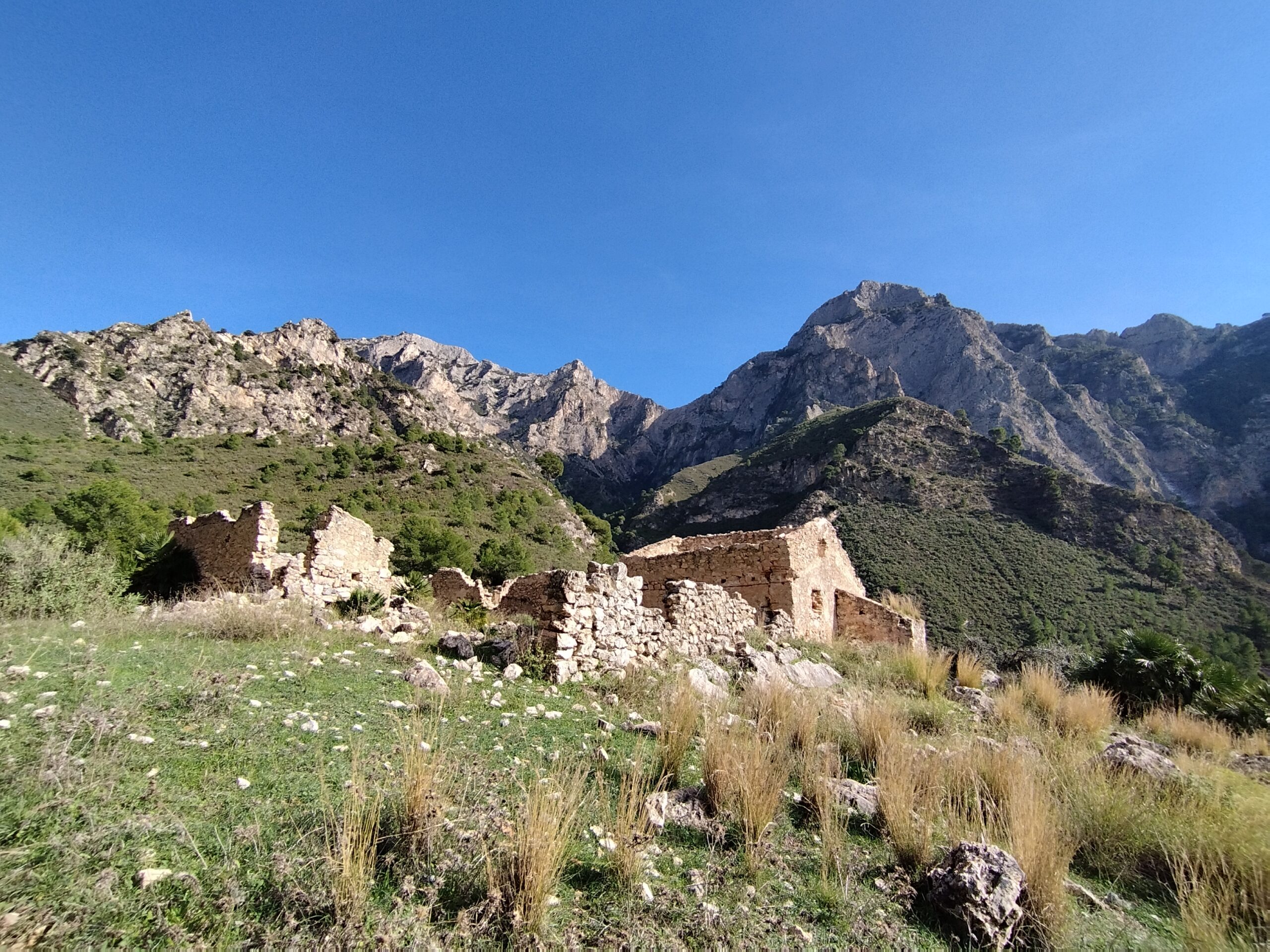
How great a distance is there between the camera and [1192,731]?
6.87 metres

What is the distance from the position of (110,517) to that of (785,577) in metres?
24.7

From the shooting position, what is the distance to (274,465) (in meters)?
43.6

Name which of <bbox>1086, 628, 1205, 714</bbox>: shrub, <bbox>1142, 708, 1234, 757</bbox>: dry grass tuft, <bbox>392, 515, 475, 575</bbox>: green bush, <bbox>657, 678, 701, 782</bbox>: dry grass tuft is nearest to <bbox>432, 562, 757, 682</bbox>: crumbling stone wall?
<bbox>657, 678, 701, 782</bbox>: dry grass tuft

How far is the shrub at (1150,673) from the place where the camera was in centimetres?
898

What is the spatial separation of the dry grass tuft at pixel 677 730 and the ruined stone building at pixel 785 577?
5.47m

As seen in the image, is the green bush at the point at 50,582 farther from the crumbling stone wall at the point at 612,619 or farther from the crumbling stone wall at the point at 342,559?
the crumbling stone wall at the point at 612,619

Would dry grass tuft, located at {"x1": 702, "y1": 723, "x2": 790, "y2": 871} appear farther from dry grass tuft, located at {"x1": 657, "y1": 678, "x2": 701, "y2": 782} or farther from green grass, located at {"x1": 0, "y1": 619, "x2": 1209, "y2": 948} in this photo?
dry grass tuft, located at {"x1": 657, "y1": 678, "x2": 701, "y2": 782}

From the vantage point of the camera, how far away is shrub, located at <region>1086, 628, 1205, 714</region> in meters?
8.98

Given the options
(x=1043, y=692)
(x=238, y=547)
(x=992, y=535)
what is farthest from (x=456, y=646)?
(x=992, y=535)

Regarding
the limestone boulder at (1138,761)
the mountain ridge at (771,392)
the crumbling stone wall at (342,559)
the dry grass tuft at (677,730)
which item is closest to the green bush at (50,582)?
the crumbling stone wall at (342,559)

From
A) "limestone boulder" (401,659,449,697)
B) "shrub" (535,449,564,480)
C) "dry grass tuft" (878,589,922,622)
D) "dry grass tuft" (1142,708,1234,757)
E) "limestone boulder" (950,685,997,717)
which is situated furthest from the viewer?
"shrub" (535,449,564,480)

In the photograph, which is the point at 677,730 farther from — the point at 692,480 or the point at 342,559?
the point at 692,480

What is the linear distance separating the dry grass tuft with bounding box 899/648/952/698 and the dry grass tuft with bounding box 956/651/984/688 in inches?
8.0

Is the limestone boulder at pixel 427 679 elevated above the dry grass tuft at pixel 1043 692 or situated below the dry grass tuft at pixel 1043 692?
above
